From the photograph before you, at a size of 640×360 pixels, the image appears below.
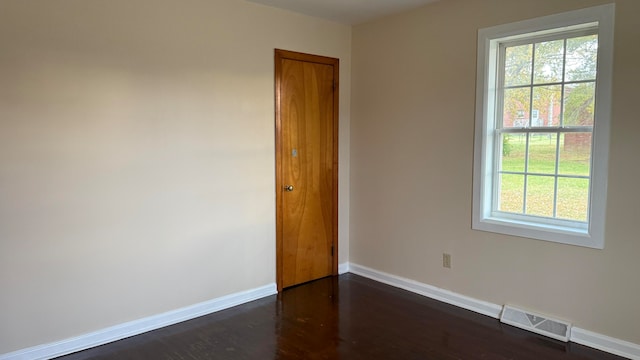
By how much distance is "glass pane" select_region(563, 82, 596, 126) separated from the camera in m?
2.95

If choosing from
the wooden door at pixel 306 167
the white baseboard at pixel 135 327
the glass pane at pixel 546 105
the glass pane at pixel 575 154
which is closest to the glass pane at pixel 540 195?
the glass pane at pixel 575 154

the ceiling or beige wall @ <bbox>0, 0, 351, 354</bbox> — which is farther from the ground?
the ceiling

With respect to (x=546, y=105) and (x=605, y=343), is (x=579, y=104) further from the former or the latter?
(x=605, y=343)

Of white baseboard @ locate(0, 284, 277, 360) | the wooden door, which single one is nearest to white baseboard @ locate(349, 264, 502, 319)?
the wooden door

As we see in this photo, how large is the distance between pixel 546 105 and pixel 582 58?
0.38 meters

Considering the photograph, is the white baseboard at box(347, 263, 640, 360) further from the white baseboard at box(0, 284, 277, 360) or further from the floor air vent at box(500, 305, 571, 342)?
the white baseboard at box(0, 284, 277, 360)

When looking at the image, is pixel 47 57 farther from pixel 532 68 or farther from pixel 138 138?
pixel 532 68

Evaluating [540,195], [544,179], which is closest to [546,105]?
[544,179]

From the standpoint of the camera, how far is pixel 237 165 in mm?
3605

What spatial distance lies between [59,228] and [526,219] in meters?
3.25

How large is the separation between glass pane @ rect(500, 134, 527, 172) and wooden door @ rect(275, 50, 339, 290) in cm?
158

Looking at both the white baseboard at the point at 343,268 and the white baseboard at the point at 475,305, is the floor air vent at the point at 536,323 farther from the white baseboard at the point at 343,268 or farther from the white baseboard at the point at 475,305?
the white baseboard at the point at 343,268

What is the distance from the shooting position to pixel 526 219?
331cm

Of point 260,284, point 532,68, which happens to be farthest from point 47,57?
point 532,68
